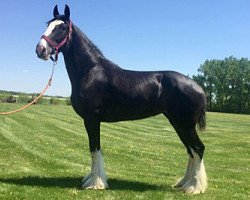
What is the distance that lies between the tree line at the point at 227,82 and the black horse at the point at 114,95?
304ft

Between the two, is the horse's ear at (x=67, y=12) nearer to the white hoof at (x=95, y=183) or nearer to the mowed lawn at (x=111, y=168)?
the white hoof at (x=95, y=183)

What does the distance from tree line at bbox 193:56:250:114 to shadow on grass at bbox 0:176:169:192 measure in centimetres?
9224

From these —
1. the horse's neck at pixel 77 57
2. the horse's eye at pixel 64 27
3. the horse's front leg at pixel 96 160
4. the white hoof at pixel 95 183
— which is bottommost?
the white hoof at pixel 95 183

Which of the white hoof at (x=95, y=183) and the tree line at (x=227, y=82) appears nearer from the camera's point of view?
the white hoof at (x=95, y=183)

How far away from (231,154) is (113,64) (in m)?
10.7

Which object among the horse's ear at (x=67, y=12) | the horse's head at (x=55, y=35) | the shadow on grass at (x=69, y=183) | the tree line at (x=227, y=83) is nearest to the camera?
the horse's head at (x=55, y=35)

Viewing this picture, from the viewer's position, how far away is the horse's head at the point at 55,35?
755cm

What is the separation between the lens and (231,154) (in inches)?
674

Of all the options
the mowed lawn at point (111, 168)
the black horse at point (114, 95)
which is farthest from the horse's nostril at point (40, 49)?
the mowed lawn at point (111, 168)

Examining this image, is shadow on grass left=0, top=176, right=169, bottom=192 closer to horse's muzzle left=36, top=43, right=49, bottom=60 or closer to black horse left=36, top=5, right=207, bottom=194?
black horse left=36, top=5, right=207, bottom=194

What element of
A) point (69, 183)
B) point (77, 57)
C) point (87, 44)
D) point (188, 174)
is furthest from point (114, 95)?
point (188, 174)

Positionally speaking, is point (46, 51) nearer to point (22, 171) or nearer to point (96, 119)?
point (96, 119)

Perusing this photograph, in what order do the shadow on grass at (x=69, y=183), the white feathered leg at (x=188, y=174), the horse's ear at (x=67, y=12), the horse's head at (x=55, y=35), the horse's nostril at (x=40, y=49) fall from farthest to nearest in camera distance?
the white feathered leg at (x=188, y=174) < the shadow on grass at (x=69, y=183) < the horse's ear at (x=67, y=12) < the horse's head at (x=55, y=35) < the horse's nostril at (x=40, y=49)

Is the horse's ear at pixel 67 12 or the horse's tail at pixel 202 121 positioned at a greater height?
the horse's ear at pixel 67 12
